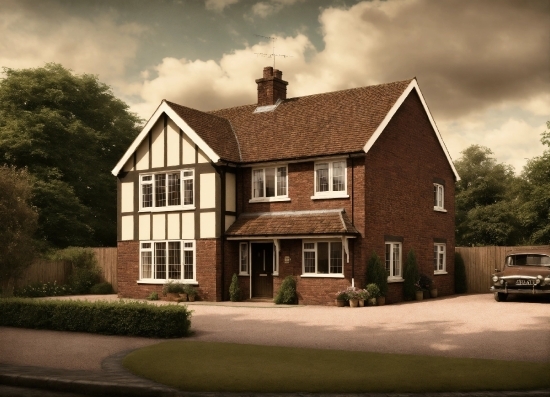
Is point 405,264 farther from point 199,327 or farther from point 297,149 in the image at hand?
point 199,327

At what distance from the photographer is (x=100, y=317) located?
57.8 feet

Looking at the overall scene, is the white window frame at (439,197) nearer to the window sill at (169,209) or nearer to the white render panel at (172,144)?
the window sill at (169,209)

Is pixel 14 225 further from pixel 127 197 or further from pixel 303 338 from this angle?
pixel 303 338

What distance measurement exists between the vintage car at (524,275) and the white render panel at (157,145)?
15.6m

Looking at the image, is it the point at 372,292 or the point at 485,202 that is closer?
the point at 372,292

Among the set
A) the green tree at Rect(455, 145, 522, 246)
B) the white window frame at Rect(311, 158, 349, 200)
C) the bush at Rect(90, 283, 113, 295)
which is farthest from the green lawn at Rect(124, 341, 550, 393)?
the green tree at Rect(455, 145, 522, 246)

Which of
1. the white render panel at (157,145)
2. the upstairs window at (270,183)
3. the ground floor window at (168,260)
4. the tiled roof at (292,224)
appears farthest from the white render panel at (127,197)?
the upstairs window at (270,183)

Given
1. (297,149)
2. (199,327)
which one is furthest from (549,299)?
(199,327)

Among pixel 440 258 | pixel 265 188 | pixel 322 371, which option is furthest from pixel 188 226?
pixel 322 371

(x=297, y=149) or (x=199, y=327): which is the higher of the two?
(x=297, y=149)

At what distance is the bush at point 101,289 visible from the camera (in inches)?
1377

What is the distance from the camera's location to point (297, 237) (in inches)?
1047

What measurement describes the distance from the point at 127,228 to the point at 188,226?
394 centimetres

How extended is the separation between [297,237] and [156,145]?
8669 mm
